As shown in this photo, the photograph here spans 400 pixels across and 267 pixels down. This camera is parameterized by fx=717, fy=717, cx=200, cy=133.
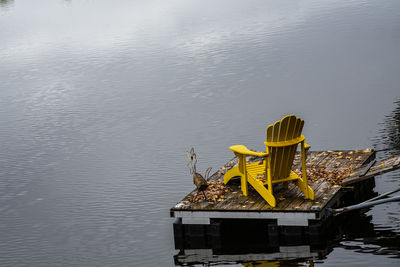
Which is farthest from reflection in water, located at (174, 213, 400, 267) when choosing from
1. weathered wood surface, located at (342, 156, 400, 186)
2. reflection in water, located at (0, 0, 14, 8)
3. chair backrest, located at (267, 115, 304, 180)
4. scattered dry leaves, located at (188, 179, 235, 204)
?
reflection in water, located at (0, 0, 14, 8)

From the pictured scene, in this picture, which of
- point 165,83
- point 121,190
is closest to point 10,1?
point 165,83

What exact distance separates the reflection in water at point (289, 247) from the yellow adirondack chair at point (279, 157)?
1.93 ft

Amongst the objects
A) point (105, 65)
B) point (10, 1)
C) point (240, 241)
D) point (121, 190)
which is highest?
point (10, 1)

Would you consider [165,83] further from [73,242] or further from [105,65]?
[73,242]

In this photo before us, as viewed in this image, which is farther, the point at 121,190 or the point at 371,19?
the point at 371,19

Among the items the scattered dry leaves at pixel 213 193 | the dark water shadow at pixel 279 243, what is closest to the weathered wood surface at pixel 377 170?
the dark water shadow at pixel 279 243

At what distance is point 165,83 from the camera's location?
21.9 meters

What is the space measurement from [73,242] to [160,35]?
66.5 ft

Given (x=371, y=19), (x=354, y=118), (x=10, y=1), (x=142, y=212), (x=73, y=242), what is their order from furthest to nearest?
(x=10, y=1)
(x=371, y=19)
(x=354, y=118)
(x=142, y=212)
(x=73, y=242)

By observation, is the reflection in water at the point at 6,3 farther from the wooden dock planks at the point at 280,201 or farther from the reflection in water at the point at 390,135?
the wooden dock planks at the point at 280,201

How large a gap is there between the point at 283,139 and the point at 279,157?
0.25m

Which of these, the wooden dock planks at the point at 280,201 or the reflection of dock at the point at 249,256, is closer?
the reflection of dock at the point at 249,256

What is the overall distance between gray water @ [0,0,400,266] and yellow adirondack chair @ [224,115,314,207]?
3.58 ft

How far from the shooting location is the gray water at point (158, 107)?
1085cm
